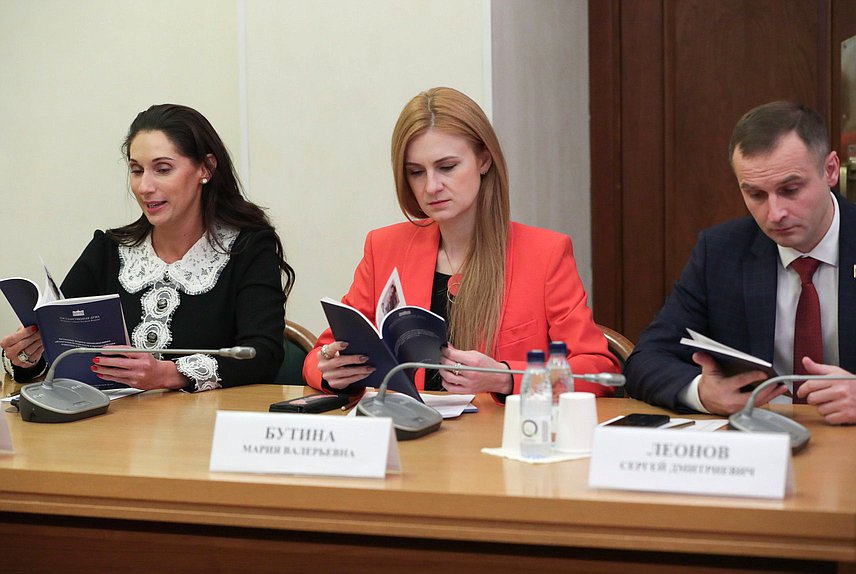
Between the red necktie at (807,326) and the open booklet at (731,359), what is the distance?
0.34 metres

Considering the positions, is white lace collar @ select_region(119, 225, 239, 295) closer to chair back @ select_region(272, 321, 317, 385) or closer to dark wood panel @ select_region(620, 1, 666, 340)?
chair back @ select_region(272, 321, 317, 385)

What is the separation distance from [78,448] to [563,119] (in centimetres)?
257

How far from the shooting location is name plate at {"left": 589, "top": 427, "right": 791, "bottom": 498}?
1.27 meters

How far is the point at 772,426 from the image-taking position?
5.19 feet

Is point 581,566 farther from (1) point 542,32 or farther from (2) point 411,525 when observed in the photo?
(1) point 542,32

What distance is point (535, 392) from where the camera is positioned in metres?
1.57

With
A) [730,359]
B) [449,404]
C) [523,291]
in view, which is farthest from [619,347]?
[730,359]

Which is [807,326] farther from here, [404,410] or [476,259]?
[404,410]

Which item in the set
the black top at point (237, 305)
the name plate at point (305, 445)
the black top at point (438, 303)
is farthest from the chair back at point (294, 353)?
the name plate at point (305, 445)

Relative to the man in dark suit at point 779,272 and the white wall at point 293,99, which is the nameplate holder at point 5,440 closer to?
the man in dark suit at point 779,272

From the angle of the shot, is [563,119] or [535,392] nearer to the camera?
[535,392]

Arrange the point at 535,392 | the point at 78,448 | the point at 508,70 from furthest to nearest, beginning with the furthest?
the point at 508,70 → the point at 78,448 → the point at 535,392

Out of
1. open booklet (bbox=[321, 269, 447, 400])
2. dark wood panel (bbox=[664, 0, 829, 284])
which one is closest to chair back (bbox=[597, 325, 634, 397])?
open booklet (bbox=[321, 269, 447, 400])

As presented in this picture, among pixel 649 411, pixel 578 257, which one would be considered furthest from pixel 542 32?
pixel 649 411
